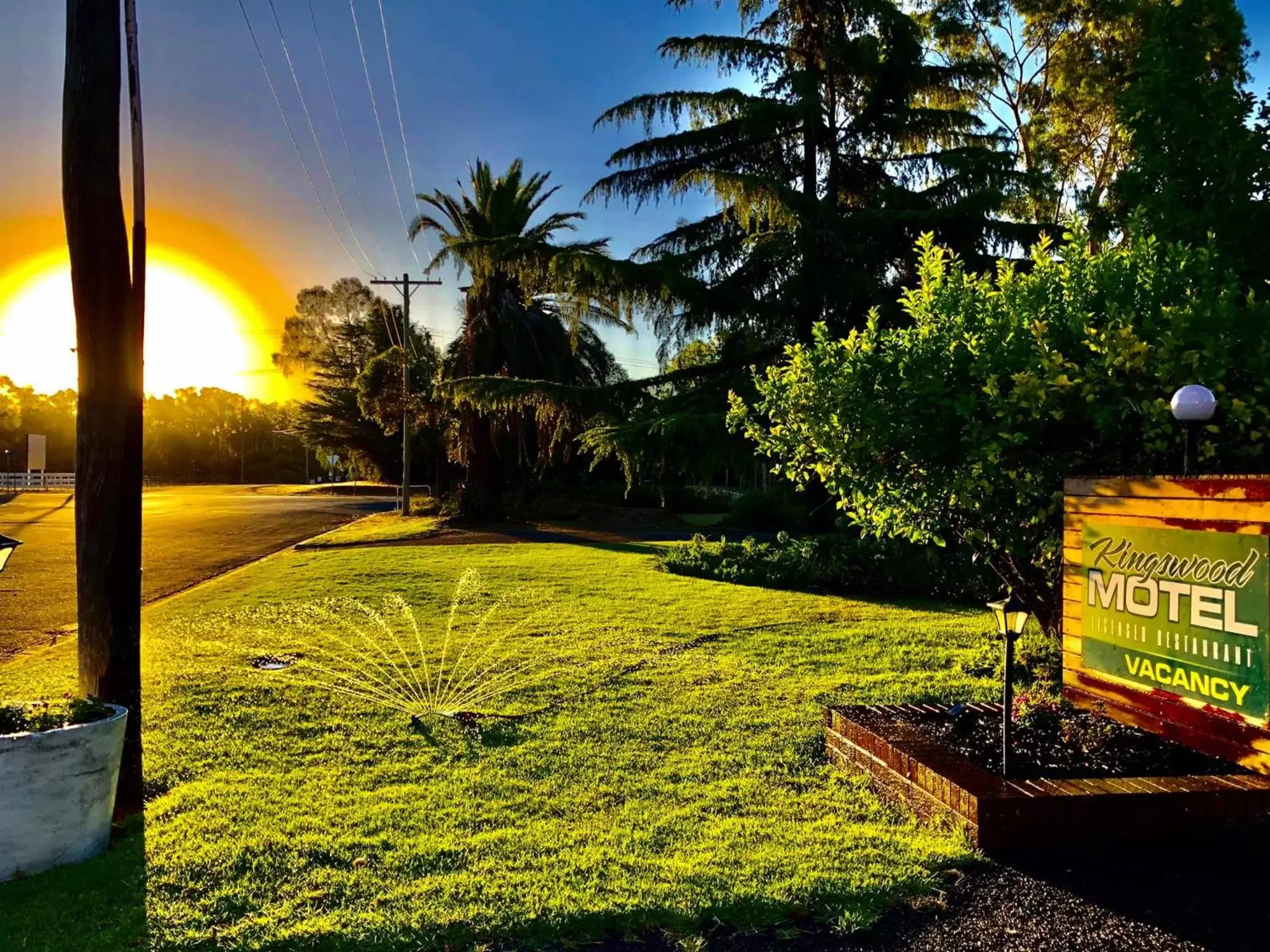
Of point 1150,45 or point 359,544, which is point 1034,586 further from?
point 359,544

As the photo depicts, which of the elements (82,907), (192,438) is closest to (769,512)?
(82,907)

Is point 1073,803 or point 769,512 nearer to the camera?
point 1073,803

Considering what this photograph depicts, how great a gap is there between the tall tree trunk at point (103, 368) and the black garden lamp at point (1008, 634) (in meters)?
4.42

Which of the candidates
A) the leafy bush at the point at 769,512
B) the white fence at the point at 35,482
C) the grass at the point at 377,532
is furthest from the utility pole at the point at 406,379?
the white fence at the point at 35,482

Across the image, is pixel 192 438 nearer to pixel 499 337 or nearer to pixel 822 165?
pixel 499 337

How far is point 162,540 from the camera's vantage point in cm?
2225

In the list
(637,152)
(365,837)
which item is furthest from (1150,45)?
(365,837)

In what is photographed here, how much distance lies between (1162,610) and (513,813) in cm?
334

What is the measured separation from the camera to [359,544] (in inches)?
813

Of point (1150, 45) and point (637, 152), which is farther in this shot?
point (637, 152)

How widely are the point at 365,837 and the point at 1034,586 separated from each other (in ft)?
15.1

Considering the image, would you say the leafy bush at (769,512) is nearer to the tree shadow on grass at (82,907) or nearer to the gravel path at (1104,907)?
the gravel path at (1104,907)

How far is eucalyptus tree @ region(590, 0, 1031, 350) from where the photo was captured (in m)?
15.5

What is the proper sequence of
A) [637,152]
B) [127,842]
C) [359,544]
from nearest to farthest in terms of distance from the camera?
[127,842], [637,152], [359,544]
